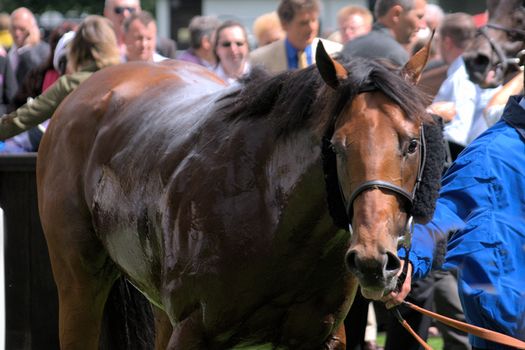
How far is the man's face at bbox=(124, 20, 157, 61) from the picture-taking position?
24.5 feet

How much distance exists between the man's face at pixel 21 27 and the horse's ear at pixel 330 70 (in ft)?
28.3

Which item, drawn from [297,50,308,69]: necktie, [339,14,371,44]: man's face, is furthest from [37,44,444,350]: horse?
[339,14,371,44]: man's face

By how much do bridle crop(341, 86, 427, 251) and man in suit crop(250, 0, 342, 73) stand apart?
3401 millimetres

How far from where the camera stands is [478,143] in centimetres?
382

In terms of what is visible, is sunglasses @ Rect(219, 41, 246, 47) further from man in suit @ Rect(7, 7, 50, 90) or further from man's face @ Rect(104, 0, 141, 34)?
man in suit @ Rect(7, 7, 50, 90)

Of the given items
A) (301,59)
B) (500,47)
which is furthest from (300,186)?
(301,59)

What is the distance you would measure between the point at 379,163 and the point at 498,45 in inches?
52.2

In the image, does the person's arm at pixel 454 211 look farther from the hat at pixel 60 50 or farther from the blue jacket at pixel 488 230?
the hat at pixel 60 50

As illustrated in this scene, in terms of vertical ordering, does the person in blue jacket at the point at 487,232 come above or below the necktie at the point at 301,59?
above

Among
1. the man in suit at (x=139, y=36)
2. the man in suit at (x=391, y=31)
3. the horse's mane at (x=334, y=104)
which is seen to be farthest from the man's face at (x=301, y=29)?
the horse's mane at (x=334, y=104)

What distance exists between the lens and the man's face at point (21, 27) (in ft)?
39.0

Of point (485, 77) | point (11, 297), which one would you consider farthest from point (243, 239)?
point (11, 297)

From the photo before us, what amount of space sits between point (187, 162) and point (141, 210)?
0.45m

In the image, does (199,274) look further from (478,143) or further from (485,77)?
(485,77)
